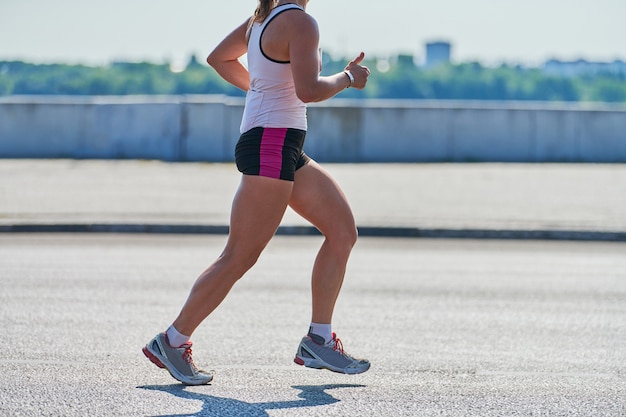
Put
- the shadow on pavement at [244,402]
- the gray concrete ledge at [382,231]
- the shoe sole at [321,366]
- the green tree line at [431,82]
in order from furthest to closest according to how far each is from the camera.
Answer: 1. the green tree line at [431,82]
2. the gray concrete ledge at [382,231]
3. the shoe sole at [321,366]
4. the shadow on pavement at [244,402]

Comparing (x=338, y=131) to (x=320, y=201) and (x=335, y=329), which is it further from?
(x=320, y=201)

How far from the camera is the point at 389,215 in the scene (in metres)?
14.5

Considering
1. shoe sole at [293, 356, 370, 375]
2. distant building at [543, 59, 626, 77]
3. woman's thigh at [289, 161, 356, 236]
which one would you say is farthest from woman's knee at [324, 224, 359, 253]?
distant building at [543, 59, 626, 77]

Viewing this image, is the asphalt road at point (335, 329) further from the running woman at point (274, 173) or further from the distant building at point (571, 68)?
the distant building at point (571, 68)

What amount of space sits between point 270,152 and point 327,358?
1035mm

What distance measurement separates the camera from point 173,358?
5.45 m

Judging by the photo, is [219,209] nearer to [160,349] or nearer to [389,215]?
[389,215]

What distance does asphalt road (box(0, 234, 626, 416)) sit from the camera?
521cm

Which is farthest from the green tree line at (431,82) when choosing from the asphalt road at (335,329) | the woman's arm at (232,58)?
the woman's arm at (232,58)

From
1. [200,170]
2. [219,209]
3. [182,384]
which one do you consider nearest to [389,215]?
[219,209]

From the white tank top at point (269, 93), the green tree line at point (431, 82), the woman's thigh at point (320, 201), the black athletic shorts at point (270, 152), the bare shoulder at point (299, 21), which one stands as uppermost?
the bare shoulder at point (299, 21)

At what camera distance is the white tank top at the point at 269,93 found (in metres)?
5.30

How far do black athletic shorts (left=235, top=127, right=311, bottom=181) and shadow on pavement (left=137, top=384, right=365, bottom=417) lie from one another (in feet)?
3.17

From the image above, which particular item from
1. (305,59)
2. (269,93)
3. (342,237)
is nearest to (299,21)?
(305,59)
